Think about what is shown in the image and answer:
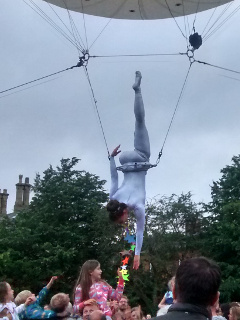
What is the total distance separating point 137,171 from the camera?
10008 mm

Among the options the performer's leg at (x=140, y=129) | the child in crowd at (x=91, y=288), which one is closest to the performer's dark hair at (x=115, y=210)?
the performer's leg at (x=140, y=129)

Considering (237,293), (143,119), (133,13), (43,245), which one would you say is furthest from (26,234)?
Answer: (143,119)

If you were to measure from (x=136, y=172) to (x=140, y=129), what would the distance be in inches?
27.8

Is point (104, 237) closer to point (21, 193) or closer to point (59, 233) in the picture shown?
point (59, 233)

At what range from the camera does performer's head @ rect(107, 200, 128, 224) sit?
30.0ft

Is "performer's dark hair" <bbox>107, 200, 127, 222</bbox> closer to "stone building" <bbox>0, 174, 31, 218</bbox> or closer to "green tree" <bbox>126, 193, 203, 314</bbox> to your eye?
"green tree" <bbox>126, 193, 203, 314</bbox>

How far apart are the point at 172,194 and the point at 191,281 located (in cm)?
3887

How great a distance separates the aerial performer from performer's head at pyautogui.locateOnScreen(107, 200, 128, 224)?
0.25 metres

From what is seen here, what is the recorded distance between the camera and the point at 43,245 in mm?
37750

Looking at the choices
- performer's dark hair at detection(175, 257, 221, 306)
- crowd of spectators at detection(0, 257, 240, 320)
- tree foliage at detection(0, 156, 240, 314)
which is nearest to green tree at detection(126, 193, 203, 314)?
tree foliage at detection(0, 156, 240, 314)

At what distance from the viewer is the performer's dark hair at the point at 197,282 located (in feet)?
11.1

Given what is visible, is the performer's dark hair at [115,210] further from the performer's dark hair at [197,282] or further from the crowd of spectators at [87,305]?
the performer's dark hair at [197,282]

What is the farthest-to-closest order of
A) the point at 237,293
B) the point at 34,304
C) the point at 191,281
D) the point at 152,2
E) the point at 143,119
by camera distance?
1. the point at 237,293
2. the point at 152,2
3. the point at 143,119
4. the point at 34,304
5. the point at 191,281

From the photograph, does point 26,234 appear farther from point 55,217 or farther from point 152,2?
point 152,2
